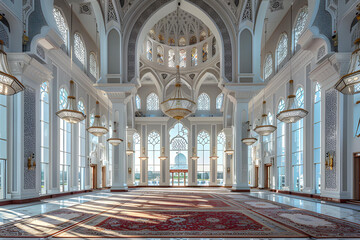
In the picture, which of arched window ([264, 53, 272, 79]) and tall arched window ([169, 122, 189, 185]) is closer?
arched window ([264, 53, 272, 79])

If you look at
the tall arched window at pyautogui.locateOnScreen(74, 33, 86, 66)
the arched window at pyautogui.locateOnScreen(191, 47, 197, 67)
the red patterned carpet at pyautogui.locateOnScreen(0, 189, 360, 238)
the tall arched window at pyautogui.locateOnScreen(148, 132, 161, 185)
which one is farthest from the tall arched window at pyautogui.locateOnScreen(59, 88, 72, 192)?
the arched window at pyautogui.locateOnScreen(191, 47, 197, 67)

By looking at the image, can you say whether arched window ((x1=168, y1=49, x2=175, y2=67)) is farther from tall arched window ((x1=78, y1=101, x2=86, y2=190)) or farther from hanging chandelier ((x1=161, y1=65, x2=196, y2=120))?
hanging chandelier ((x1=161, y1=65, x2=196, y2=120))

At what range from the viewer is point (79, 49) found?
44.8ft

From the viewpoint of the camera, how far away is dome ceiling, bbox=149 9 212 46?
782 inches

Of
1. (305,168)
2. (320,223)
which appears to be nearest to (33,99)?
(320,223)

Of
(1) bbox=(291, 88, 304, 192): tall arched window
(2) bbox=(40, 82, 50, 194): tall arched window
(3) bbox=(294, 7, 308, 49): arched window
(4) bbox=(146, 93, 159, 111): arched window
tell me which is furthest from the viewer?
(4) bbox=(146, 93, 159, 111): arched window

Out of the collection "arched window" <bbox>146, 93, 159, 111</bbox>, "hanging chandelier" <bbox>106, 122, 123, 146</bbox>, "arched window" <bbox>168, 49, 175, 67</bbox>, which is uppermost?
"arched window" <bbox>168, 49, 175, 67</bbox>

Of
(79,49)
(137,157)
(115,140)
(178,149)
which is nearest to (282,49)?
(115,140)

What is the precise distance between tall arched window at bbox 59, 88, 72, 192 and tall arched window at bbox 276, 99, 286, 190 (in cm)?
969

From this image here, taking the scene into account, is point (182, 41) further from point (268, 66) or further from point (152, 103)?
point (268, 66)

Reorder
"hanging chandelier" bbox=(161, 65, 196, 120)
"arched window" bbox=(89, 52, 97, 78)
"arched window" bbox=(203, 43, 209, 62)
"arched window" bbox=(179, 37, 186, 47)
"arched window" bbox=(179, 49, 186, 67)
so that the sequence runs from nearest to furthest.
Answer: "hanging chandelier" bbox=(161, 65, 196, 120)
"arched window" bbox=(89, 52, 97, 78)
"arched window" bbox=(203, 43, 209, 62)
"arched window" bbox=(179, 37, 186, 47)
"arched window" bbox=(179, 49, 186, 67)

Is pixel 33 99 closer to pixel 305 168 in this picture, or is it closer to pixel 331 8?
pixel 331 8

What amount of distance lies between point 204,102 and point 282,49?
9.77m

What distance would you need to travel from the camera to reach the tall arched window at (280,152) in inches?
529
